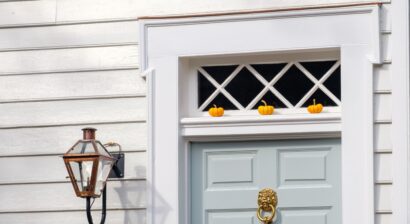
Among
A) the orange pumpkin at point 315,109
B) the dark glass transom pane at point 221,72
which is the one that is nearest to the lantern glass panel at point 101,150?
the dark glass transom pane at point 221,72

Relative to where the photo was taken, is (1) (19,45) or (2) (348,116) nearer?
(2) (348,116)

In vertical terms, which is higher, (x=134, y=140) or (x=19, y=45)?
(x=19, y=45)

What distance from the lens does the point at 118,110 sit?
26.5 feet

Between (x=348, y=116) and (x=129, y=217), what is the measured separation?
1.61 metres

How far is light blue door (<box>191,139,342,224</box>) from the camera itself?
786 cm

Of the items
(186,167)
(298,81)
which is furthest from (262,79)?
(186,167)

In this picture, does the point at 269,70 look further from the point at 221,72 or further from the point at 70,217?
the point at 70,217

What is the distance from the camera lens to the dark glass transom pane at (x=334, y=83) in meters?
7.96

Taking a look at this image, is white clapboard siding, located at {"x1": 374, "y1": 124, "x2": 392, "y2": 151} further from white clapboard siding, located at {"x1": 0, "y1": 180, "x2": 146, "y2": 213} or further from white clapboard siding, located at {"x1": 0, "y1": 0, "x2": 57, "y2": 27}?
white clapboard siding, located at {"x1": 0, "y1": 0, "x2": 57, "y2": 27}

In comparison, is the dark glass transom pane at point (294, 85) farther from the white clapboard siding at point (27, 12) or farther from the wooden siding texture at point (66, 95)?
the white clapboard siding at point (27, 12)

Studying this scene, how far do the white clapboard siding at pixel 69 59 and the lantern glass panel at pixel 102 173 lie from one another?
2.50 feet

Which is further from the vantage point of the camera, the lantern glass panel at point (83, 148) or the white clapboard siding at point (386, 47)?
the white clapboard siding at point (386, 47)

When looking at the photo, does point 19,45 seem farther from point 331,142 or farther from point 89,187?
point 331,142

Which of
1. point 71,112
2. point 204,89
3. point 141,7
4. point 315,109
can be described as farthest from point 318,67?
point 71,112
